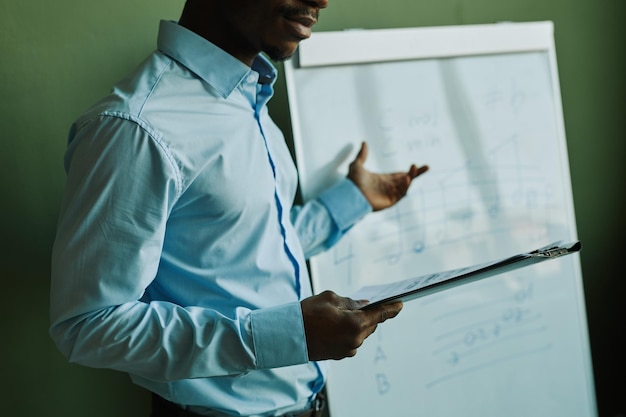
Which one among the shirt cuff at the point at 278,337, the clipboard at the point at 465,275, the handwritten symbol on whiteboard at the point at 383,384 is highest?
the clipboard at the point at 465,275

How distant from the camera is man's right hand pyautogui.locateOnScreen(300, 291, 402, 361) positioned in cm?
100

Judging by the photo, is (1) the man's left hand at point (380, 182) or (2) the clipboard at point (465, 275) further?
(1) the man's left hand at point (380, 182)

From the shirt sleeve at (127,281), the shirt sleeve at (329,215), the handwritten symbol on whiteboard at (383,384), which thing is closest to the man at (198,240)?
the shirt sleeve at (127,281)

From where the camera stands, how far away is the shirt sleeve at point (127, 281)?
97 centimetres

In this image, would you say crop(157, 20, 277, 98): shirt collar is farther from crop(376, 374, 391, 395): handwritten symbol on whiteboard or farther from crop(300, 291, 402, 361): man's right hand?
crop(376, 374, 391, 395): handwritten symbol on whiteboard

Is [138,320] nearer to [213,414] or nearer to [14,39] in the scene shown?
[213,414]

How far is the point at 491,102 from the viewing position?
176 centimetres

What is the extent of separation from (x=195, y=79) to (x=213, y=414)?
1.78 ft

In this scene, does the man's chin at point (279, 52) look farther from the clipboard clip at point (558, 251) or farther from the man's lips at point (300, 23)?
the clipboard clip at point (558, 251)

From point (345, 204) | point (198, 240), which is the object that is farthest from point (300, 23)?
point (345, 204)

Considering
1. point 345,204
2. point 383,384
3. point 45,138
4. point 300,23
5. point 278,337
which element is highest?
point 300,23

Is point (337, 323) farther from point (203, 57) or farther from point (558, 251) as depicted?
point (203, 57)

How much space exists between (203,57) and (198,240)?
283 millimetres

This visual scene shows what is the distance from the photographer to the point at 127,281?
978 mm
